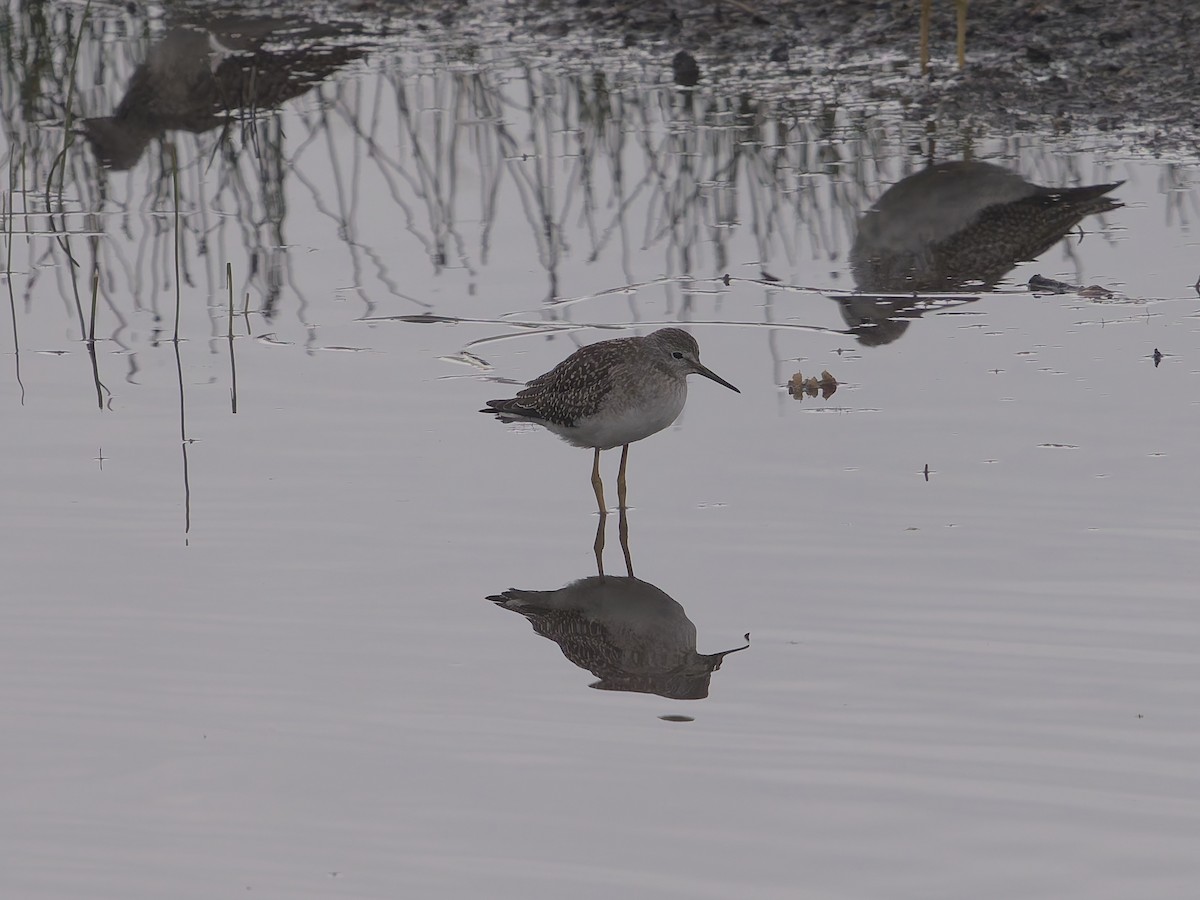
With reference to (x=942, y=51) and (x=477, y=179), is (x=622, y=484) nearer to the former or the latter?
(x=477, y=179)

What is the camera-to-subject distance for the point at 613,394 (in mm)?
6559

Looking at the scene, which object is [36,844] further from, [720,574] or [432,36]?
[432,36]

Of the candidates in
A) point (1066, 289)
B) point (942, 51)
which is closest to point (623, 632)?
point (1066, 289)

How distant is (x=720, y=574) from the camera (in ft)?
19.3

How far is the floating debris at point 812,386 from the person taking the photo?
7.61 m

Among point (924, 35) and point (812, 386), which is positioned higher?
point (924, 35)

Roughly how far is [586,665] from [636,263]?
4.50 m

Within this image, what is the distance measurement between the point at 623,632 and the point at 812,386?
7.78ft

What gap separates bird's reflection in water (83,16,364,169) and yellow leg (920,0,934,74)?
479cm

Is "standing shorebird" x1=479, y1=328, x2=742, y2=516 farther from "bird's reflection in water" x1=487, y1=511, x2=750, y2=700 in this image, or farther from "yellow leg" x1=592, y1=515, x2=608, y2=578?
"bird's reflection in water" x1=487, y1=511, x2=750, y2=700

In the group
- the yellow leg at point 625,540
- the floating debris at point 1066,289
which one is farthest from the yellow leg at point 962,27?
the yellow leg at point 625,540

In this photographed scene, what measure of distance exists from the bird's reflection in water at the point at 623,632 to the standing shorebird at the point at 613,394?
748 millimetres

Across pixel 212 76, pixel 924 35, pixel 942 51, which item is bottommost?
pixel 212 76

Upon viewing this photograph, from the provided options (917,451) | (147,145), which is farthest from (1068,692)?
(147,145)
